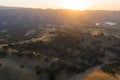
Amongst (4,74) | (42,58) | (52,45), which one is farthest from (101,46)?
(4,74)

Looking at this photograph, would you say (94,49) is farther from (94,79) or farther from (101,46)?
(94,79)

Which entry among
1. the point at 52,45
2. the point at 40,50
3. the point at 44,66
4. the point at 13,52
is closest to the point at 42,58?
the point at 44,66

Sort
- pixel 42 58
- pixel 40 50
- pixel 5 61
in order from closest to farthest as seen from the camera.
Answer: pixel 5 61 < pixel 42 58 < pixel 40 50

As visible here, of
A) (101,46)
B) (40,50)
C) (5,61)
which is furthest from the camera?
(101,46)

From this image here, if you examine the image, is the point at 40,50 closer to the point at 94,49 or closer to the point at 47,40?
the point at 47,40

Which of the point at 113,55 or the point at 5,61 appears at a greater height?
the point at 5,61

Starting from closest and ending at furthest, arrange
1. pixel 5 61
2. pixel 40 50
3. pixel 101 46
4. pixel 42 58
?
pixel 5 61
pixel 42 58
pixel 40 50
pixel 101 46

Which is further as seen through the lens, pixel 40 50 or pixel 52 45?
pixel 52 45

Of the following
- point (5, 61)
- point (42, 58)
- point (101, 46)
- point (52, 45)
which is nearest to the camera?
point (5, 61)

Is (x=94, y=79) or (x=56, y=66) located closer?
(x=94, y=79)
